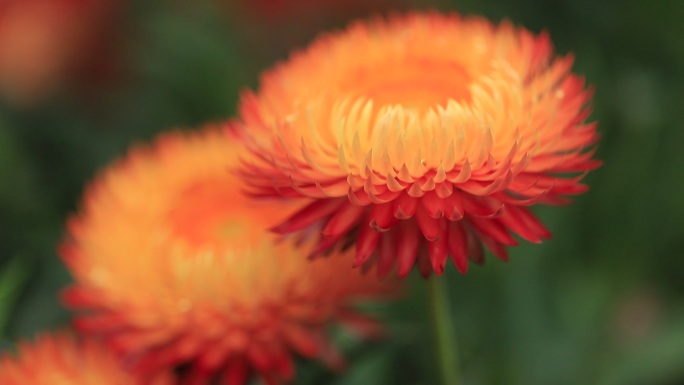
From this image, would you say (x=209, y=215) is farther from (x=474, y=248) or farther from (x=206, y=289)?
(x=474, y=248)

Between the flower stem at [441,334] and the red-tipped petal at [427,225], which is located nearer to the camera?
the red-tipped petal at [427,225]

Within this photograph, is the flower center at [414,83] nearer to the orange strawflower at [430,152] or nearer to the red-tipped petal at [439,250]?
the orange strawflower at [430,152]

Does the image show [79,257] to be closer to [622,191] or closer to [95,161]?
[95,161]

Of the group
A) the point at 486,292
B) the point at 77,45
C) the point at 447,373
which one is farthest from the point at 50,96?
the point at 447,373

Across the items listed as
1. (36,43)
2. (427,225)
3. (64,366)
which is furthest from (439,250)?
(36,43)

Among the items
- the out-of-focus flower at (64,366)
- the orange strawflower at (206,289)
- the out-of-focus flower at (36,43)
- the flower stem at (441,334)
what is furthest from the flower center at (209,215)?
the out-of-focus flower at (36,43)
